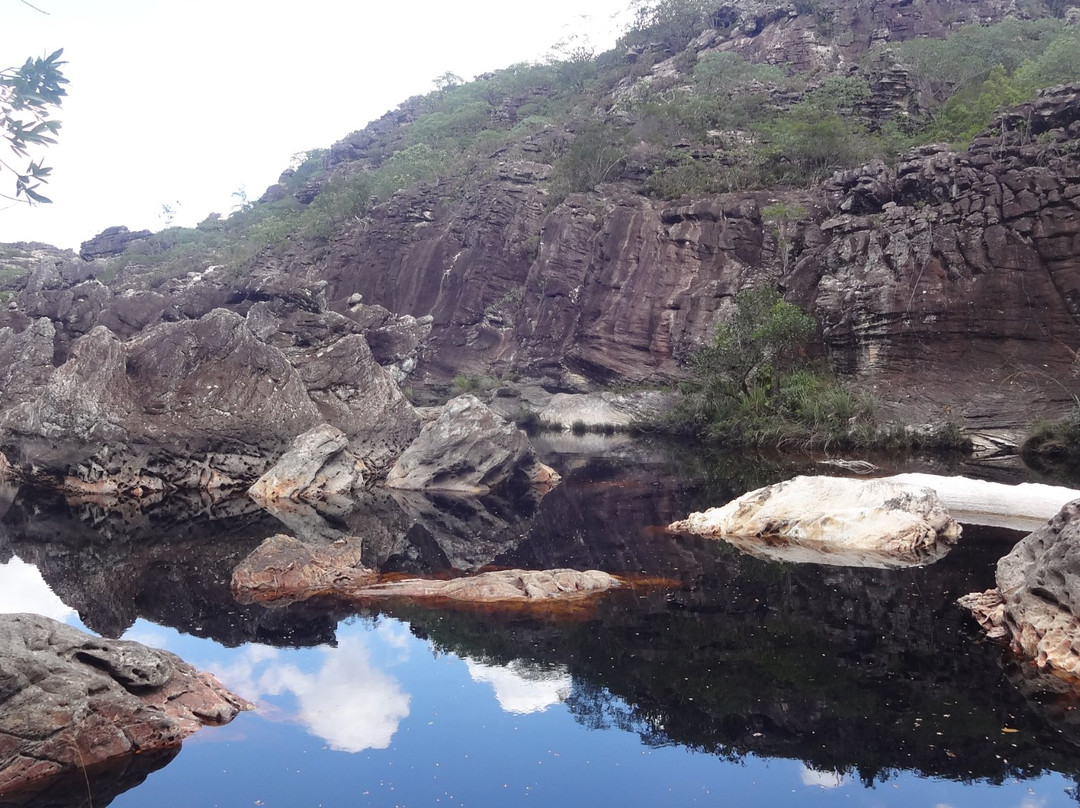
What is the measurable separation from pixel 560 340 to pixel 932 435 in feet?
92.2

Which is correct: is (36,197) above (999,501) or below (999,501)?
above

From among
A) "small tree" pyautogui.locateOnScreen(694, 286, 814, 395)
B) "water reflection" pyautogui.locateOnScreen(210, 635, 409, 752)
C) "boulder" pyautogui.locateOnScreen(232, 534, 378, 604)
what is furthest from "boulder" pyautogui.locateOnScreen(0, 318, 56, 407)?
"small tree" pyautogui.locateOnScreen(694, 286, 814, 395)

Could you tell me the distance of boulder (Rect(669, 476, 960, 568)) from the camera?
13.0 m

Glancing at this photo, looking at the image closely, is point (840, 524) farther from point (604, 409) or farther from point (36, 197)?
point (604, 409)

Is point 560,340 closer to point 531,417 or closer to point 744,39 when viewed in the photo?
point 531,417

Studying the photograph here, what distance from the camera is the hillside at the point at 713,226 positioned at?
109ft

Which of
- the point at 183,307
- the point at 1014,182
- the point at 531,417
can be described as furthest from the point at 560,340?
the point at 1014,182

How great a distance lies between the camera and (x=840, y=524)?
45.5ft

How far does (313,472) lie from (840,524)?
51.4 ft

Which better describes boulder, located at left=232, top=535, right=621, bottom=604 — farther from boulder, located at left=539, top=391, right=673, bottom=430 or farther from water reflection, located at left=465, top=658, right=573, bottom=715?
boulder, located at left=539, top=391, right=673, bottom=430

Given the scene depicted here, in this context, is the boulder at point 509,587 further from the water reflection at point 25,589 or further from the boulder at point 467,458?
the boulder at point 467,458

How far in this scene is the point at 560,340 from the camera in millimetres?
53500

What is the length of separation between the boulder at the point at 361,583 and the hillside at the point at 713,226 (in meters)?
23.1

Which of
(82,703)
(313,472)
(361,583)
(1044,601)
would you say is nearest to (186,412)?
(313,472)
